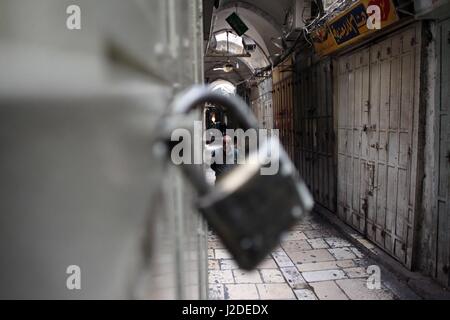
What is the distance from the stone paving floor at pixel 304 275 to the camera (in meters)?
4.86

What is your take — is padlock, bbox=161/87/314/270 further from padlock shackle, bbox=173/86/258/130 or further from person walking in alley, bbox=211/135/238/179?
person walking in alley, bbox=211/135/238/179

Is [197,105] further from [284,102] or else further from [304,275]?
[284,102]

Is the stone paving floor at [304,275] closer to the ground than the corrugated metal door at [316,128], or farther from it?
closer to the ground

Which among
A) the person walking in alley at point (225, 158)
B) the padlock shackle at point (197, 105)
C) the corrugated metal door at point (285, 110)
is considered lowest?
the person walking in alley at point (225, 158)

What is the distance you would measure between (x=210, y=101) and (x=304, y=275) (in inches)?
205

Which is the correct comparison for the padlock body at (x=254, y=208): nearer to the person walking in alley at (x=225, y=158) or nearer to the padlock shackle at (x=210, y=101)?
the padlock shackle at (x=210, y=101)

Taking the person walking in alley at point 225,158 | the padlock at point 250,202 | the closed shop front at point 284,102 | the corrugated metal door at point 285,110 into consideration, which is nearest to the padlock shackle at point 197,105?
the padlock at point 250,202

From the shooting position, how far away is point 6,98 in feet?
1.66

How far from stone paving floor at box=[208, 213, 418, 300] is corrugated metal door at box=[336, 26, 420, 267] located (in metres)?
0.58

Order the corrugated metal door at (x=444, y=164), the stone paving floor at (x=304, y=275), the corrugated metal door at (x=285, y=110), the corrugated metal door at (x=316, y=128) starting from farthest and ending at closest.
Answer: the corrugated metal door at (x=285, y=110) < the corrugated metal door at (x=316, y=128) < the stone paving floor at (x=304, y=275) < the corrugated metal door at (x=444, y=164)

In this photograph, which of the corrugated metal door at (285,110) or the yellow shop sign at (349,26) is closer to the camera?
the yellow shop sign at (349,26)

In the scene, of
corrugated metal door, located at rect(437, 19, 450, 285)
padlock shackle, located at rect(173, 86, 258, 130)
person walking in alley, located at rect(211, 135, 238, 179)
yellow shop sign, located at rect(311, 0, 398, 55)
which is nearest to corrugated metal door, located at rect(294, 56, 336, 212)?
yellow shop sign, located at rect(311, 0, 398, 55)

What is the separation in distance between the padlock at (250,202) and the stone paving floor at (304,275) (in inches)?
144

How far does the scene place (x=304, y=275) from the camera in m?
5.50
